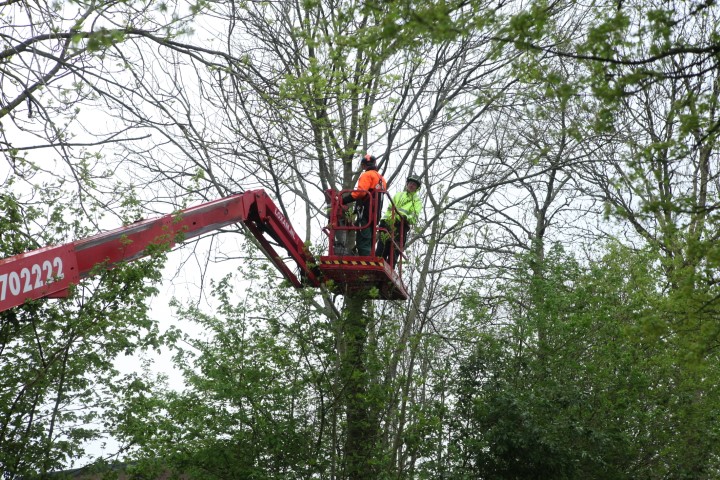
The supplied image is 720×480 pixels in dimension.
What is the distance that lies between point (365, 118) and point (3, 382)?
6.54m

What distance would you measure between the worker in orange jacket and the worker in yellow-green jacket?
193mm

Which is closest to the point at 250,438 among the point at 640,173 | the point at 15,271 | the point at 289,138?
the point at 289,138

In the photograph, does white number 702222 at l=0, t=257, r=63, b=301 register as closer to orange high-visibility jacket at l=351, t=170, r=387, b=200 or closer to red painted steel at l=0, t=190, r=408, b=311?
red painted steel at l=0, t=190, r=408, b=311

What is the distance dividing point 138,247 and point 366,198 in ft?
11.7

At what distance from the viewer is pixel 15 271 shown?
7.35 meters

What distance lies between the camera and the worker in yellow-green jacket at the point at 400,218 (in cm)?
1205

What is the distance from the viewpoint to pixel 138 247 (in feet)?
29.7

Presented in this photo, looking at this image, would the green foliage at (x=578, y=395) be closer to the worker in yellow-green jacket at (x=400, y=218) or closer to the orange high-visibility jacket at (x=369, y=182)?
the worker in yellow-green jacket at (x=400, y=218)

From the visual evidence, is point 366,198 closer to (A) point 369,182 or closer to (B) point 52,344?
(A) point 369,182

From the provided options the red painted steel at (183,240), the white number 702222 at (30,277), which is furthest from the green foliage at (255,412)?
the white number 702222 at (30,277)

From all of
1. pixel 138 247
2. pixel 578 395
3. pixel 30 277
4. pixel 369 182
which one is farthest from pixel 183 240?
pixel 578 395

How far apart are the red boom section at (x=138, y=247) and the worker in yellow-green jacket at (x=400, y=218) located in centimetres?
126

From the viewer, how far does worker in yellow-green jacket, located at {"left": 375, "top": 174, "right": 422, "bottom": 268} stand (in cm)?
1205

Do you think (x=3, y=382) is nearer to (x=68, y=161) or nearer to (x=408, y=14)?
(x=68, y=161)
